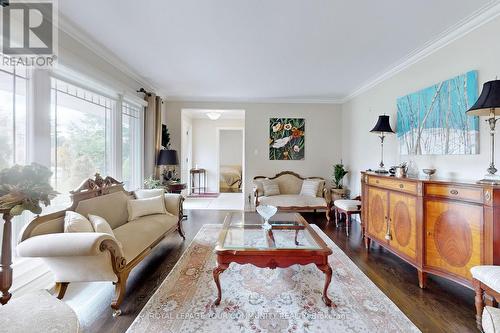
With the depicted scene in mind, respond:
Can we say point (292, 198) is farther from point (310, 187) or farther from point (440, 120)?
point (440, 120)

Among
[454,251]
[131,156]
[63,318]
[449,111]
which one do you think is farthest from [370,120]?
[63,318]

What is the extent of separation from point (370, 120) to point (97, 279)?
4.69 metres

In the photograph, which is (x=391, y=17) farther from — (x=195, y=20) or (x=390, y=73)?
(x=195, y=20)

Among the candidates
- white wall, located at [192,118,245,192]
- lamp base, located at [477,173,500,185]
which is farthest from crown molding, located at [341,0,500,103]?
white wall, located at [192,118,245,192]

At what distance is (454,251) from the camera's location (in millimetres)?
2135

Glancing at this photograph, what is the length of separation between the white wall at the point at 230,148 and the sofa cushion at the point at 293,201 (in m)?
5.39

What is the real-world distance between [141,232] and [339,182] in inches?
176

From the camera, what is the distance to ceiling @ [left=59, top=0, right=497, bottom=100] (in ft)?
7.20

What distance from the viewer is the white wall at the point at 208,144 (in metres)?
8.03

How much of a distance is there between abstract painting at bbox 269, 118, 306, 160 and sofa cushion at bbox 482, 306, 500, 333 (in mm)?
4623

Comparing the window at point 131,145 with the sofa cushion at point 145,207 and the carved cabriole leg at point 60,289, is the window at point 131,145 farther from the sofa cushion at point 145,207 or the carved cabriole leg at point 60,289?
the carved cabriole leg at point 60,289

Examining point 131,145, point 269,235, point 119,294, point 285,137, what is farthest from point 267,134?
point 119,294

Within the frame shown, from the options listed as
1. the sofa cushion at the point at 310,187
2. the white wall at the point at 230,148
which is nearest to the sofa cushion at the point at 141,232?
the sofa cushion at the point at 310,187

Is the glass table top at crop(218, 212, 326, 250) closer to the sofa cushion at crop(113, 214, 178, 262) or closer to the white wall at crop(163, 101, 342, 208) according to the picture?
the sofa cushion at crop(113, 214, 178, 262)
